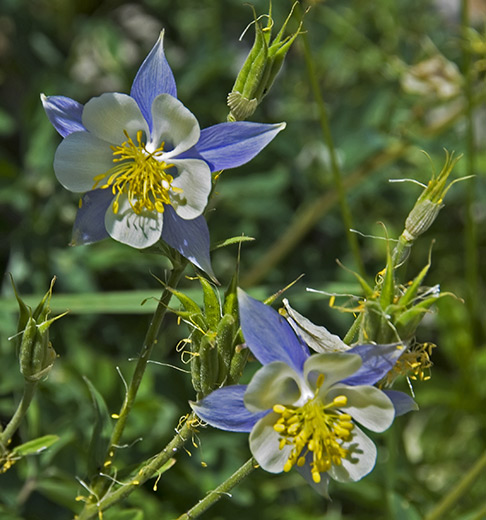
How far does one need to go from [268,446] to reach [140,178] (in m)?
0.39

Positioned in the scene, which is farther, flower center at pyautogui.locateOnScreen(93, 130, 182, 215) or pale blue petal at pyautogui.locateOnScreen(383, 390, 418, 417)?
flower center at pyautogui.locateOnScreen(93, 130, 182, 215)

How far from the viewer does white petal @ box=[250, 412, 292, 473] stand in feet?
2.91

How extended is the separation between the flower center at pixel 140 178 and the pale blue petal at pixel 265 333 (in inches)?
8.5

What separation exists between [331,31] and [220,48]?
52 cm

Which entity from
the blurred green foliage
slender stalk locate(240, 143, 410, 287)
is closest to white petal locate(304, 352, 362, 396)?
the blurred green foliage

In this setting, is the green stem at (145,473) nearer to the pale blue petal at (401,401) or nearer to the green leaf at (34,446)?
the green leaf at (34,446)

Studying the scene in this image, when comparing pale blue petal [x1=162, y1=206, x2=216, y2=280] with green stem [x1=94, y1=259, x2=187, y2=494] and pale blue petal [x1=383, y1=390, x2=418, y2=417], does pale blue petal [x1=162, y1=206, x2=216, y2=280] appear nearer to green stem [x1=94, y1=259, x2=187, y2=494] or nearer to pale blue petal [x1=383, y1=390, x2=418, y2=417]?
green stem [x1=94, y1=259, x2=187, y2=494]

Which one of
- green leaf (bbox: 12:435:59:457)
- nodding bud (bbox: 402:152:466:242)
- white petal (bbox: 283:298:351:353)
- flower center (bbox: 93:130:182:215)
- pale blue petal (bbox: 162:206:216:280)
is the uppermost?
nodding bud (bbox: 402:152:466:242)

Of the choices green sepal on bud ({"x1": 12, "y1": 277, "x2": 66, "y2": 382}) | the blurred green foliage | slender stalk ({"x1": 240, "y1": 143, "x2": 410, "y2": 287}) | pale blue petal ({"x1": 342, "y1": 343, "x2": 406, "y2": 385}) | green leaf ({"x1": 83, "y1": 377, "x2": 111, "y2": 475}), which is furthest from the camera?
slender stalk ({"x1": 240, "y1": 143, "x2": 410, "y2": 287})

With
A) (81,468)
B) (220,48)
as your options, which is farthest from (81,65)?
(81,468)

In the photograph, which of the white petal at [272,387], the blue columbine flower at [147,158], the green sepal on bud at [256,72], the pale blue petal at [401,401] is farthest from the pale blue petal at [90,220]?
the pale blue petal at [401,401]

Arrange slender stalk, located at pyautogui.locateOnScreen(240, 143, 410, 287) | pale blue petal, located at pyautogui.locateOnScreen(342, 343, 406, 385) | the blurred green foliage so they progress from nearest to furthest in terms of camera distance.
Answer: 1. pale blue petal, located at pyautogui.locateOnScreen(342, 343, 406, 385)
2. the blurred green foliage
3. slender stalk, located at pyautogui.locateOnScreen(240, 143, 410, 287)

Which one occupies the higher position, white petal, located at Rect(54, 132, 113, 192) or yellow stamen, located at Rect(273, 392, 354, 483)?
white petal, located at Rect(54, 132, 113, 192)

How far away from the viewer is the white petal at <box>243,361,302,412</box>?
2.79ft
